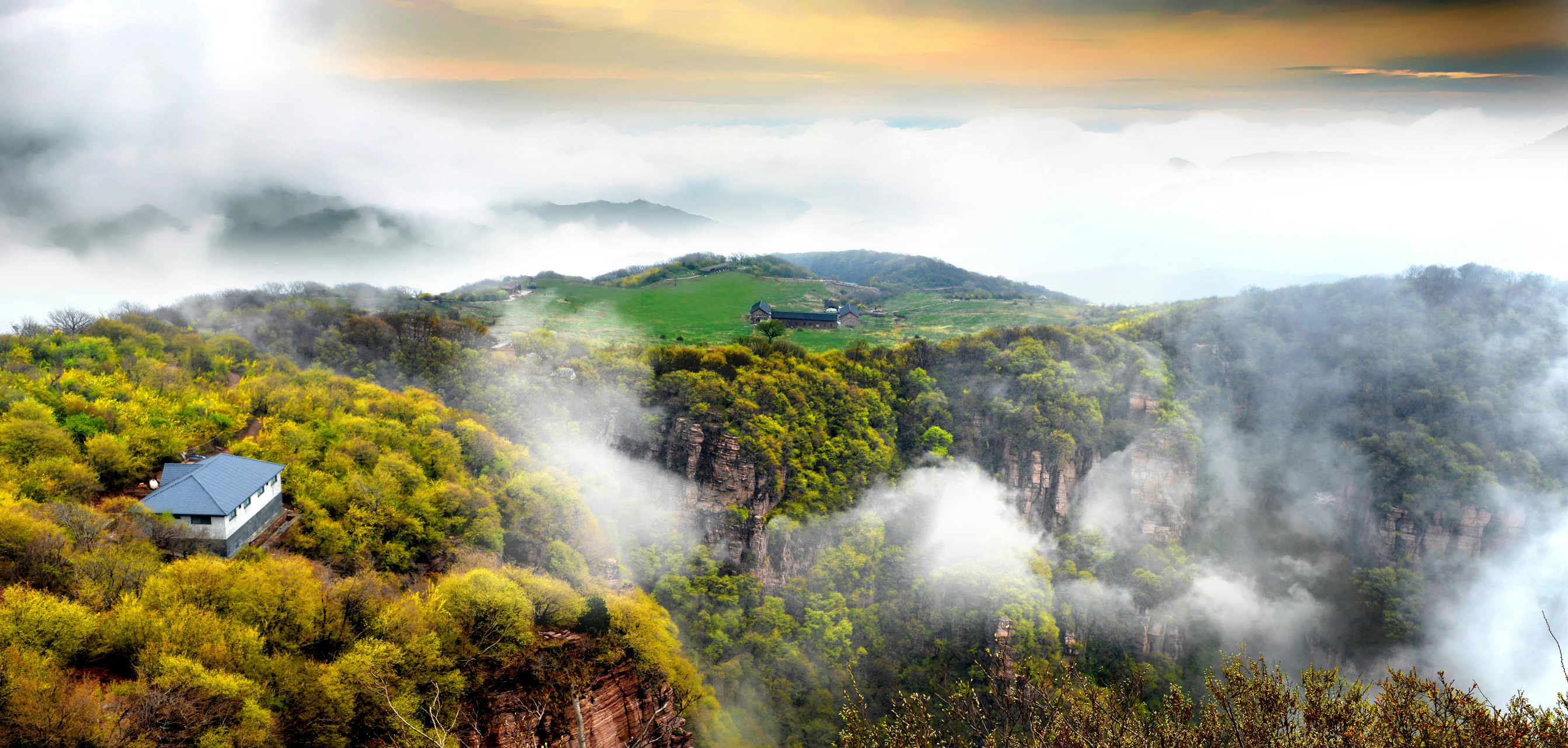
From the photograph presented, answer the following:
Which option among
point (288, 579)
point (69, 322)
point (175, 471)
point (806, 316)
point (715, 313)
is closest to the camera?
point (288, 579)

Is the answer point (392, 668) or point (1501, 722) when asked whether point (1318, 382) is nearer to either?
point (1501, 722)

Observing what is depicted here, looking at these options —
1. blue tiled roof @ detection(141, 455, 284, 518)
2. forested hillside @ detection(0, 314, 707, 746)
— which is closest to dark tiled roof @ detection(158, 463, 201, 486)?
blue tiled roof @ detection(141, 455, 284, 518)

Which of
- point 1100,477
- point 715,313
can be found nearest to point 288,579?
point 715,313

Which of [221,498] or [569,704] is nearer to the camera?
[569,704]

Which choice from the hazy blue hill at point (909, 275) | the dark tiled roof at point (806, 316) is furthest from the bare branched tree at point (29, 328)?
the hazy blue hill at point (909, 275)

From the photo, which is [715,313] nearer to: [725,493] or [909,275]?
[725,493]

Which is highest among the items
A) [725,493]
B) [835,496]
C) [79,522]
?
[79,522]

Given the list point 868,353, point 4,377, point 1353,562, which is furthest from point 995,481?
point 4,377
